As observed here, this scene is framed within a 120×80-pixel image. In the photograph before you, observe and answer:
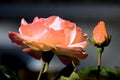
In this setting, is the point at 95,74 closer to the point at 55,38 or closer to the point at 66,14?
the point at 55,38

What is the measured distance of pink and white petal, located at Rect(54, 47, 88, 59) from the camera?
0.38m

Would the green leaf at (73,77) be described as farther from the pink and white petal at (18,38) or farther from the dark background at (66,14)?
the dark background at (66,14)

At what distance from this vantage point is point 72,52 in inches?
15.2

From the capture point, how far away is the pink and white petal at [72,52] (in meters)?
0.38

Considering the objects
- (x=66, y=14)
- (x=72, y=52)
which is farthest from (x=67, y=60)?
(x=66, y=14)

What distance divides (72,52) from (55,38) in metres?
0.02

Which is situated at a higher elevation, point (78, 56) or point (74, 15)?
point (78, 56)

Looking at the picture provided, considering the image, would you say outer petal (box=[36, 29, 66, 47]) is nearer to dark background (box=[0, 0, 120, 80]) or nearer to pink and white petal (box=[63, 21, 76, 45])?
pink and white petal (box=[63, 21, 76, 45])

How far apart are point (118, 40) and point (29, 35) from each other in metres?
3.64

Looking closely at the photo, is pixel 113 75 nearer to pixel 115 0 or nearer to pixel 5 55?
pixel 5 55

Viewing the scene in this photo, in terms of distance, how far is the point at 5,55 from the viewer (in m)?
4.00

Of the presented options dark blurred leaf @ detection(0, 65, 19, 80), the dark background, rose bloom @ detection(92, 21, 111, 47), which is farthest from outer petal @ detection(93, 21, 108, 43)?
the dark background

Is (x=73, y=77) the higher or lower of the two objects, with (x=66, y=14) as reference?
higher

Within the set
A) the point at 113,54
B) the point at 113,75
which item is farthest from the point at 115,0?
the point at 113,75
